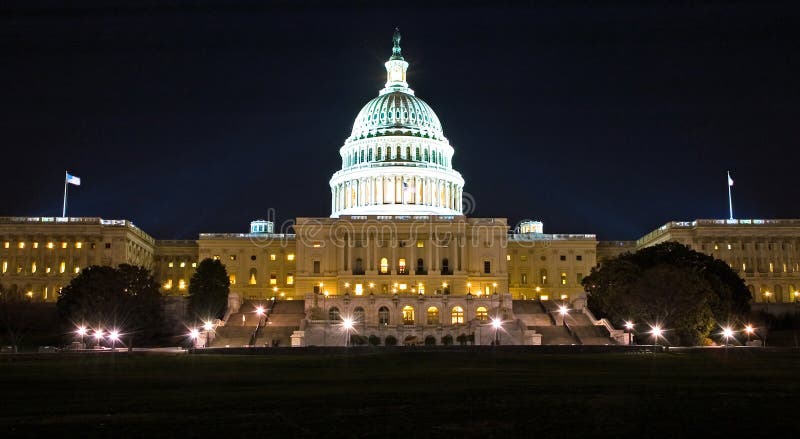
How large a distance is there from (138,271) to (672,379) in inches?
2377

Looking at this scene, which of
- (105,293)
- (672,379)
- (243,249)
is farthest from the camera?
(243,249)

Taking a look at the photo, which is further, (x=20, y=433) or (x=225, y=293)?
(x=225, y=293)

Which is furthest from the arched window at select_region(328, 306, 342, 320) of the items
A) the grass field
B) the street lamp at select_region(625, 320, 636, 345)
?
the grass field

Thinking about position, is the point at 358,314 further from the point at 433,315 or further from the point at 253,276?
the point at 253,276

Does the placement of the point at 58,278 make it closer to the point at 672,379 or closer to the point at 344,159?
the point at 344,159

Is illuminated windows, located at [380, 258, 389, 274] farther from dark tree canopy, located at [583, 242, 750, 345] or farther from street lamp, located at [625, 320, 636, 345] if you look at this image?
street lamp, located at [625, 320, 636, 345]

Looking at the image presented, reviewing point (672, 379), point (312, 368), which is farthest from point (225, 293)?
point (672, 379)

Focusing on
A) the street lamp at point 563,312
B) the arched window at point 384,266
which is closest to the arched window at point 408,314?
the street lamp at point 563,312

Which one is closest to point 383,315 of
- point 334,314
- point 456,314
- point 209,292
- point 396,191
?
point 334,314

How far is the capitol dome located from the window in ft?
122

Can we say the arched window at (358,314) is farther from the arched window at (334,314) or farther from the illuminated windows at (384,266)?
the illuminated windows at (384,266)

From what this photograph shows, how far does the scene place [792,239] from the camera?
11838cm

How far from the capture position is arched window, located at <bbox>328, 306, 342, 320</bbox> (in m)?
89.4

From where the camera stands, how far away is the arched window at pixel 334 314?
3521 inches
